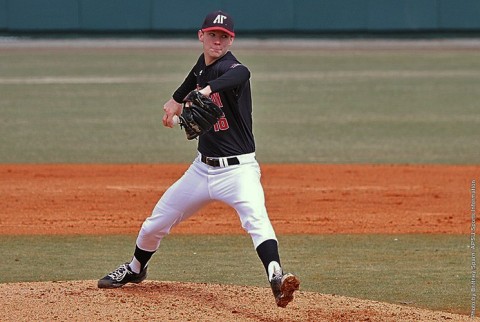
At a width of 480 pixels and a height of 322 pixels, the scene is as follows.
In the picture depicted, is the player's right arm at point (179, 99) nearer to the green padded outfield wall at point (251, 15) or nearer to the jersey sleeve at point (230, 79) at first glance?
the jersey sleeve at point (230, 79)

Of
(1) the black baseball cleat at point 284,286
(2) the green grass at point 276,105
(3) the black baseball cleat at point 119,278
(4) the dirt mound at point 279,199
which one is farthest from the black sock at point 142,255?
(2) the green grass at point 276,105

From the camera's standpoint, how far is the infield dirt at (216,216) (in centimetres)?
621

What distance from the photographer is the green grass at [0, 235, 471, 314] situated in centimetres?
736

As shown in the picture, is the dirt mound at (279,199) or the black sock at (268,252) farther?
the dirt mound at (279,199)

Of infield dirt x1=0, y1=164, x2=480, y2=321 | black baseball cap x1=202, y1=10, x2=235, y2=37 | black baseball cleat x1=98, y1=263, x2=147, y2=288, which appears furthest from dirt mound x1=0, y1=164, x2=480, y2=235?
black baseball cap x1=202, y1=10, x2=235, y2=37

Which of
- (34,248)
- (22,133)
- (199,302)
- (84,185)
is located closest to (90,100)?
(22,133)

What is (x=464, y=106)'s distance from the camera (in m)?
19.3

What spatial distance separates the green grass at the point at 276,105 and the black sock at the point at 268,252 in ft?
25.9

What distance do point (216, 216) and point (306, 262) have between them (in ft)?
7.27

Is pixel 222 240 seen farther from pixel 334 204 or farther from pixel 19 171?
pixel 19 171

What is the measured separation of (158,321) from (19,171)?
23.6 ft

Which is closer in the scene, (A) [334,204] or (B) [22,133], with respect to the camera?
(A) [334,204]

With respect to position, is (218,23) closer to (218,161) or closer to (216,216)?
(218,161)

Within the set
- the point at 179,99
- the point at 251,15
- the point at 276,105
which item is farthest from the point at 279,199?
the point at 251,15
